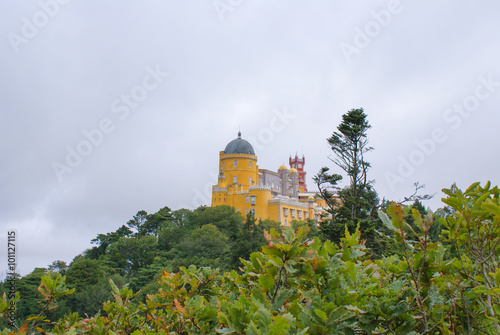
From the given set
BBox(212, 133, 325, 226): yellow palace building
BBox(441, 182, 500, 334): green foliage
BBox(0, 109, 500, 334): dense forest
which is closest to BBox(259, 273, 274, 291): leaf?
BBox(0, 109, 500, 334): dense forest

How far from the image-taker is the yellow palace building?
45.2 metres

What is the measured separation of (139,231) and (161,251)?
33.0 ft

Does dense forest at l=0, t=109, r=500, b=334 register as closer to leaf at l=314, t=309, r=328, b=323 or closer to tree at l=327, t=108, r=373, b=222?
leaf at l=314, t=309, r=328, b=323

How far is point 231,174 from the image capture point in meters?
48.0

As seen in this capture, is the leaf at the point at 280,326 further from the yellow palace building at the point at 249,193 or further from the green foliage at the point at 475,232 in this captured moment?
the yellow palace building at the point at 249,193

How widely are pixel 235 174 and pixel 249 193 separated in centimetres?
309

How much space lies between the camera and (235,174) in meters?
47.7

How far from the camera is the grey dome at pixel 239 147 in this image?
48406 mm

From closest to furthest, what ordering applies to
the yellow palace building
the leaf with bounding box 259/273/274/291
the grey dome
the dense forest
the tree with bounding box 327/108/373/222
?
the dense forest < the leaf with bounding box 259/273/274/291 < the tree with bounding box 327/108/373/222 < the yellow palace building < the grey dome

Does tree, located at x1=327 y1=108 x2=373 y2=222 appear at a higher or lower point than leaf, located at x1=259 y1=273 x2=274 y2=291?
higher

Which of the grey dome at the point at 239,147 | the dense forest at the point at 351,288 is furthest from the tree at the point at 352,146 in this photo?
the grey dome at the point at 239,147

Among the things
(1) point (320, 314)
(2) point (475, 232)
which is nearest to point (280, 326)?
(1) point (320, 314)

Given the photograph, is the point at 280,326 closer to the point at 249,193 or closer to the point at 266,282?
the point at 266,282

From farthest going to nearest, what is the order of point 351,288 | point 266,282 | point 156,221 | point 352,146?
point 156,221 → point 352,146 → point 351,288 → point 266,282
